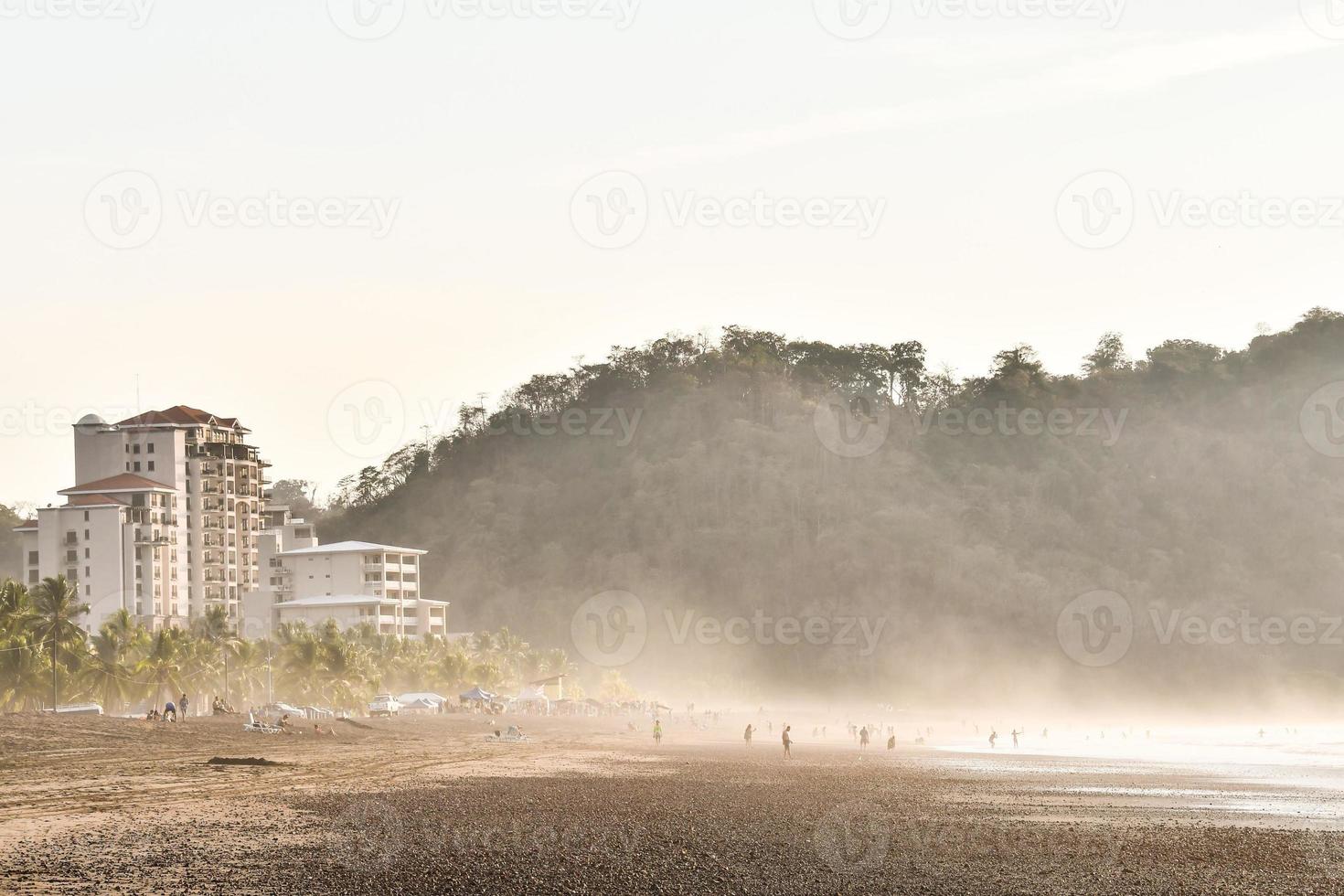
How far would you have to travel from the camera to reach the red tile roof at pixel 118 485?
93.3 metres

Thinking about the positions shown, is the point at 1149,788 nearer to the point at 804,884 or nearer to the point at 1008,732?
the point at 804,884

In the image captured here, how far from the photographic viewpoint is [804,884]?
19547 millimetres

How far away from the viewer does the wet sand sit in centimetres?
1948

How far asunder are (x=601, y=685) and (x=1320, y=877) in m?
74.9
